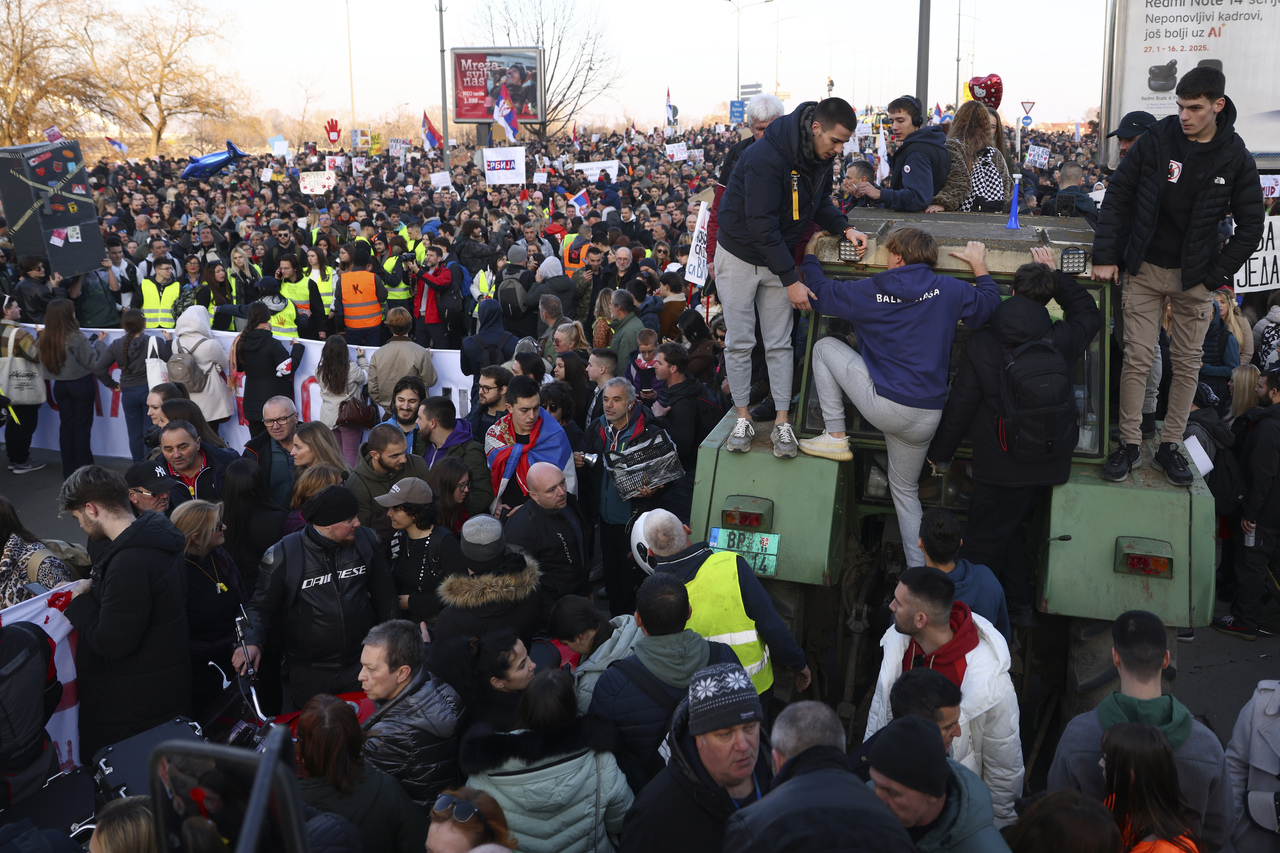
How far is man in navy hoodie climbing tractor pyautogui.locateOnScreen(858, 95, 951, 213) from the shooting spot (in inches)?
A: 258

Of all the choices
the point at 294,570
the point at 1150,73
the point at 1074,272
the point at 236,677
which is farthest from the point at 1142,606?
the point at 1150,73

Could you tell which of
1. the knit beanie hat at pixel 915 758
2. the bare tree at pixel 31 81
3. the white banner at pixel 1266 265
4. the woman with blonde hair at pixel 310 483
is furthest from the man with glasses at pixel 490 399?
the bare tree at pixel 31 81

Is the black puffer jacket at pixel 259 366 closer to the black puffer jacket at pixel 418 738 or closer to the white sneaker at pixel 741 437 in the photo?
the white sneaker at pixel 741 437

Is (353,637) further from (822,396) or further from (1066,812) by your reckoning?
(1066,812)

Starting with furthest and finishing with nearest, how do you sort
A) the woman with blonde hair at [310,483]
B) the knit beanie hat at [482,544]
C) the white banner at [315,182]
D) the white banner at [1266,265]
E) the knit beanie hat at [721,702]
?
the white banner at [315,182] < the white banner at [1266,265] < the woman with blonde hair at [310,483] < the knit beanie hat at [482,544] < the knit beanie hat at [721,702]

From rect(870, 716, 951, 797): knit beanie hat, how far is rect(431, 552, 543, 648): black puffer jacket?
188 cm

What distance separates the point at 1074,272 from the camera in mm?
4738

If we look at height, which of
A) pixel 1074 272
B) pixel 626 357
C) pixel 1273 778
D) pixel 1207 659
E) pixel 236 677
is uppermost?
pixel 1074 272

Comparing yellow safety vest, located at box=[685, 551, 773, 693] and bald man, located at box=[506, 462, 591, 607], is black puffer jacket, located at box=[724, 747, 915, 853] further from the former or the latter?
bald man, located at box=[506, 462, 591, 607]

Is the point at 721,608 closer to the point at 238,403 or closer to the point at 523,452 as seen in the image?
the point at 523,452

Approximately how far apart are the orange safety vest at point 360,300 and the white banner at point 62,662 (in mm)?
7506

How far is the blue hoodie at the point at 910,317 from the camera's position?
461cm

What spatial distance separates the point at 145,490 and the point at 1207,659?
6576 mm

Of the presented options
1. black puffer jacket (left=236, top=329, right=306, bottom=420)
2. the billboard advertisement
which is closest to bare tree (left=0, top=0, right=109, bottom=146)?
the billboard advertisement
